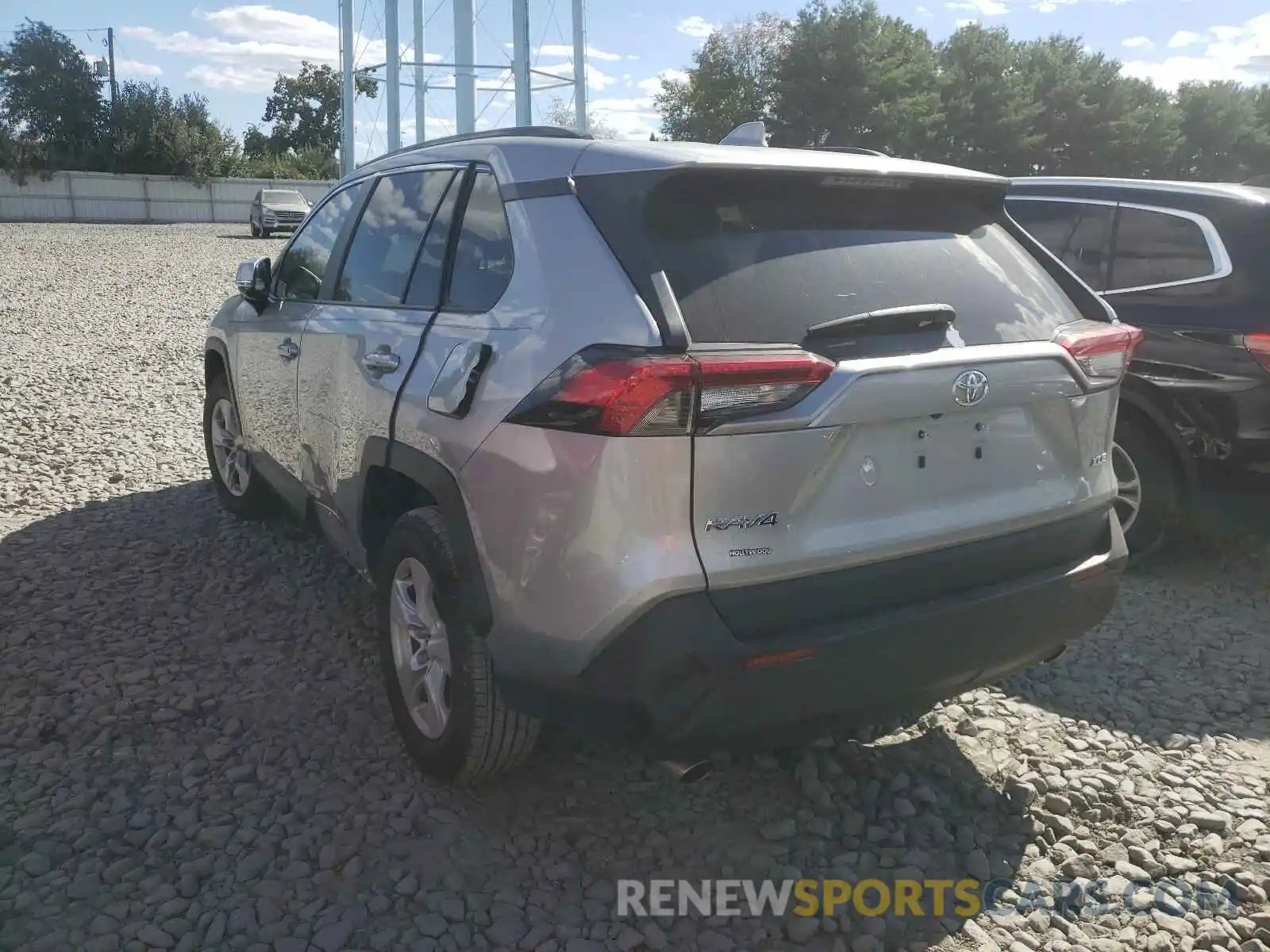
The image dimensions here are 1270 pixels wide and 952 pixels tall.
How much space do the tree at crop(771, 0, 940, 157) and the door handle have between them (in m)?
45.5

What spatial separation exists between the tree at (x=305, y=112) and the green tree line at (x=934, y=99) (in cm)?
2916

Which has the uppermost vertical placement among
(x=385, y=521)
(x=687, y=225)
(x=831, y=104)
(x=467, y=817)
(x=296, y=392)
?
(x=831, y=104)

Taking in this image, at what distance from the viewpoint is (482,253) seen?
3.03 meters

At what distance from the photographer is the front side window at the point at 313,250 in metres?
4.26

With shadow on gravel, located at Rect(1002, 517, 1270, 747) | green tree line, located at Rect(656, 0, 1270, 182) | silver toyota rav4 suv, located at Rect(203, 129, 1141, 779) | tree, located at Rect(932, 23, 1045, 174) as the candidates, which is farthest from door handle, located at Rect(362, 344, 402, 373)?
tree, located at Rect(932, 23, 1045, 174)

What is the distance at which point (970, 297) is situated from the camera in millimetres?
2828

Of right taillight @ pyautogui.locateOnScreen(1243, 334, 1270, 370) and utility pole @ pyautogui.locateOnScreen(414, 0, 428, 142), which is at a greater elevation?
utility pole @ pyautogui.locateOnScreen(414, 0, 428, 142)

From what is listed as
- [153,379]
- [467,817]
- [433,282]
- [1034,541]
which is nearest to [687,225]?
[433,282]

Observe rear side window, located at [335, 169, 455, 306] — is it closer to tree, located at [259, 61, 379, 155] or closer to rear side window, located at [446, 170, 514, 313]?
rear side window, located at [446, 170, 514, 313]

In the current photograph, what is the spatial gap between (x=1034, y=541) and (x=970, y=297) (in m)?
0.66

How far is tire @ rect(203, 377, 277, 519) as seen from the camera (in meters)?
5.43

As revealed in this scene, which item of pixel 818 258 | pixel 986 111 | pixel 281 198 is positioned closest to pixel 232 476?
pixel 818 258

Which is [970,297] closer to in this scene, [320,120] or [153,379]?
[153,379]

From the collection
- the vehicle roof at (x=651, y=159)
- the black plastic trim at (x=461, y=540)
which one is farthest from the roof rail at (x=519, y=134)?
the black plastic trim at (x=461, y=540)
